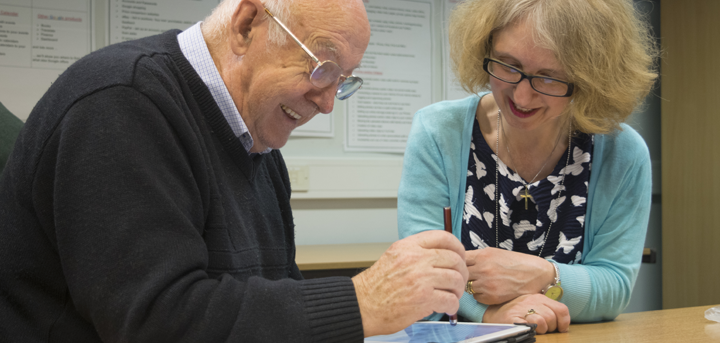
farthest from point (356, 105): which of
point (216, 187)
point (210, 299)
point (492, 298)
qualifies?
point (210, 299)

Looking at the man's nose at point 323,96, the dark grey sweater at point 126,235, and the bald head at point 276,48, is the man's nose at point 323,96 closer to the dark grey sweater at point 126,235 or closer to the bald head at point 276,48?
the bald head at point 276,48

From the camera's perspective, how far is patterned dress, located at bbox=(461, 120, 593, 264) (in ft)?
4.07

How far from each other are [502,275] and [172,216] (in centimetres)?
70

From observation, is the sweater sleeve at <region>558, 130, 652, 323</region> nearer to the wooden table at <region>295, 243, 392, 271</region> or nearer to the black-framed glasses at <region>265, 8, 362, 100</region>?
the black-framed glasses at <region>265, 8, 362, 100</region>

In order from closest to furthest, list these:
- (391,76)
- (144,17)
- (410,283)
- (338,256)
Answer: (410,283) → (338,256) → (144,17) → (391,76)

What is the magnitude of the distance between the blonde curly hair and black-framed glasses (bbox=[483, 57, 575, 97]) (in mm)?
26

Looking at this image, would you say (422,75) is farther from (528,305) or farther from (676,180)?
(528,305)

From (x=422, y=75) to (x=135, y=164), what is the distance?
85.5 inches

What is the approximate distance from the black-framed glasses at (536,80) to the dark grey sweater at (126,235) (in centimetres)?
68

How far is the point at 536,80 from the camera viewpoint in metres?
1.16

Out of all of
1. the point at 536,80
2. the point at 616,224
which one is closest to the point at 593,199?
the point at 616,224

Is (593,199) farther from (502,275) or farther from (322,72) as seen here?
(322,72)

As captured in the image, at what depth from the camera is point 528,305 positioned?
104 centimetres

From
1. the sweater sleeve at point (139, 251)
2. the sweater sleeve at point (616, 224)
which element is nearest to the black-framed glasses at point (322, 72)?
the sweater sleeve at point (139, 251)
